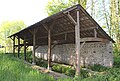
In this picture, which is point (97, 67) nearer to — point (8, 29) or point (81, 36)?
point (81, 36)

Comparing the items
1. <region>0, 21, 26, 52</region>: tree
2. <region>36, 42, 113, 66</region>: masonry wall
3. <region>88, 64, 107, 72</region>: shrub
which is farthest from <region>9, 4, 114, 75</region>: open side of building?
<region>0, 21, 26, 52</region>: tree

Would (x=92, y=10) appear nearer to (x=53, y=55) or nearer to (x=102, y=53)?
(x=53, y=55)

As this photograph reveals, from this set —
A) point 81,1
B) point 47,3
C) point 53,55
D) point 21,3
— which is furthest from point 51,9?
point 21,3

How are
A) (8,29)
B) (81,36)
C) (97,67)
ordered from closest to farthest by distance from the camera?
(97,67), (81,36), (8,29)

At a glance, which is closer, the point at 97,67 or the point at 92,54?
the point at 97,67

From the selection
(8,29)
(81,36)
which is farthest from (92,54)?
(8,29)

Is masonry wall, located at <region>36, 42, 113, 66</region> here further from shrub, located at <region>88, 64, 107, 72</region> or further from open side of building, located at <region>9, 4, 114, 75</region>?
shrub, located at <region>88, 64, 107, 72</region>

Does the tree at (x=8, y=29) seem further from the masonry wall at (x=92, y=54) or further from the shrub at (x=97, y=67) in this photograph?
the shrub at (x=97, y=67)

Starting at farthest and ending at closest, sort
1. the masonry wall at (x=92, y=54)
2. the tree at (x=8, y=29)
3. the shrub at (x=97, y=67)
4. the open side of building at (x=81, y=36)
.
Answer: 1. the tree at (x=8, y=29)
2. the masonry wall at (x=92, y=54)
3. the shrub at (x=97, y=67)
4. the open side of building at (x=81, y=36)

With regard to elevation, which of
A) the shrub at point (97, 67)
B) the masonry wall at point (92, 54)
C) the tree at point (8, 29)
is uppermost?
the tree at point (8, 29)

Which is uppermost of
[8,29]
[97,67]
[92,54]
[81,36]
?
[8,29]

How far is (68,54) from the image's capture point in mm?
16484

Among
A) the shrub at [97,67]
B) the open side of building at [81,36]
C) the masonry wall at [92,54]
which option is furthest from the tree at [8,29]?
the shrub at [97,67]

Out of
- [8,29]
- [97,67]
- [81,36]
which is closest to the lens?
[97,67]
